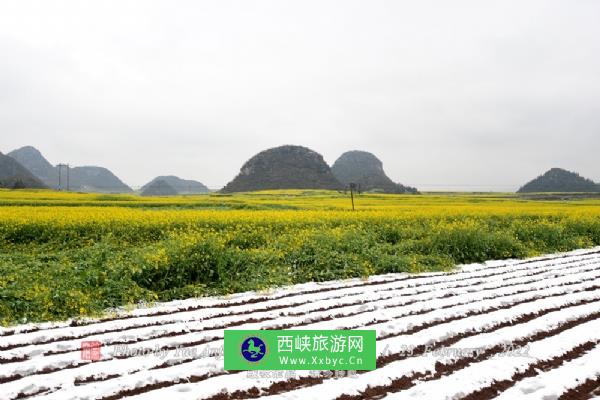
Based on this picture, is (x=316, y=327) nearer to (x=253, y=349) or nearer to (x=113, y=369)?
(x=253, y=349)

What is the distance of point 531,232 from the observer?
12.1 metres

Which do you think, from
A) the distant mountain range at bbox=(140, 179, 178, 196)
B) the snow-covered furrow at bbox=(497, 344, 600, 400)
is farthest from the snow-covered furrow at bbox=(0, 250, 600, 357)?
the distant mountain range at bbox=(140, 179, 178, 196)

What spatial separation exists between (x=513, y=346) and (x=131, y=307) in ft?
14.6

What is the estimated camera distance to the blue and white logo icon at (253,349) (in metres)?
3.96

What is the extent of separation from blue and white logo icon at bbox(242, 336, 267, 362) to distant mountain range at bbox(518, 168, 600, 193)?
93507mm

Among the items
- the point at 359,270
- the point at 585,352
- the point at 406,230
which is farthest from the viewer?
the point at 406,230

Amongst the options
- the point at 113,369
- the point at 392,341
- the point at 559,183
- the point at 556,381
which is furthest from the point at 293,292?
the point at 559,183

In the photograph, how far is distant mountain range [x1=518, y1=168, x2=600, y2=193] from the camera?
8611 cm

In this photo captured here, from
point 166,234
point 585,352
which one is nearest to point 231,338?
point 585,352

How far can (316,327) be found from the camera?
4797mm

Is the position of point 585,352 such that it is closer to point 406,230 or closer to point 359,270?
point 359,270

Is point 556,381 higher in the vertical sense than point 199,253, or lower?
lower

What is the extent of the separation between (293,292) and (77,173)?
15435 centimetres

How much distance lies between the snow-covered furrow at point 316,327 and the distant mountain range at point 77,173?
135118mm
